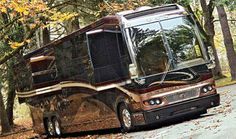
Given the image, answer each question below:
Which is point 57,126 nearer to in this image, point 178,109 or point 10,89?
point 178,109

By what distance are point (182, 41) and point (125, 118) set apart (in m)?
2.80

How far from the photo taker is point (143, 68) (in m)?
13.4

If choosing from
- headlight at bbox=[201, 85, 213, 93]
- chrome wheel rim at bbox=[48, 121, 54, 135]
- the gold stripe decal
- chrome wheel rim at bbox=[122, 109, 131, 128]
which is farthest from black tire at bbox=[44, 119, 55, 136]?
headlight at bbox=[201, 85, 213, 93]

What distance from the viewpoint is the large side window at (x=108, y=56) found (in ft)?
46.0

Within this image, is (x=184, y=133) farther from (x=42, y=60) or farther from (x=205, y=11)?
(x=205, y=11)

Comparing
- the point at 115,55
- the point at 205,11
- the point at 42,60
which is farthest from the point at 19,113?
the point at 115,55

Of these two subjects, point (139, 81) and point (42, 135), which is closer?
point (139, 81)

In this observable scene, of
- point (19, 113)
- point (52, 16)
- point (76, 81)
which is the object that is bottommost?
point (19, 113)

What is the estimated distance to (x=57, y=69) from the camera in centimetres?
1792

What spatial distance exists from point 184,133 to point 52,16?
8.75 m

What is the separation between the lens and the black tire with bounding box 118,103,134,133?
14.2 metres

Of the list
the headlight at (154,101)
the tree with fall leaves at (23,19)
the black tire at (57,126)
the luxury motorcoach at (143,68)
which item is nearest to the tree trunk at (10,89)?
the tree with fall leaves at (23,19)

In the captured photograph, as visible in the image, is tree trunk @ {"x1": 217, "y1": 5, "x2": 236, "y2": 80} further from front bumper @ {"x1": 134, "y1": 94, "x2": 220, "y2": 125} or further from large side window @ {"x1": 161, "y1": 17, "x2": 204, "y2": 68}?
front bumper @ {"x1": 134, "y1": 94, "x2": 220, "y2": 125}

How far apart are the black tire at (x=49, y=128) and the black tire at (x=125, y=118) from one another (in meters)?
6.09
